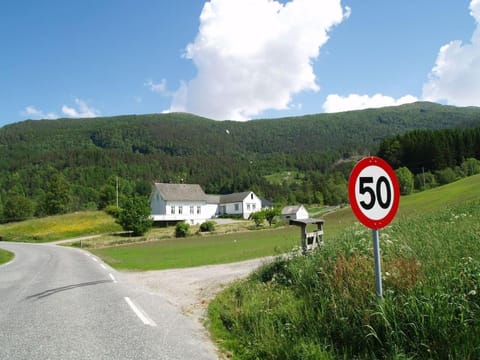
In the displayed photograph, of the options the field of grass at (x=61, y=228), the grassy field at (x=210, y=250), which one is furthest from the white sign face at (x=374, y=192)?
the field of grass at (x=61, y=228)

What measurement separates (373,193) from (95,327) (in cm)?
578

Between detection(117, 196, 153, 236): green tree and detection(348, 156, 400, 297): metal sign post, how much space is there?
193 ft

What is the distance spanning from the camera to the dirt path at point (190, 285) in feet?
32.4

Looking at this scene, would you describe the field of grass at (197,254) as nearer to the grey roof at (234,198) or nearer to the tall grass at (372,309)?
the tall grass at (372,309)

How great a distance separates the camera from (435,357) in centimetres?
444

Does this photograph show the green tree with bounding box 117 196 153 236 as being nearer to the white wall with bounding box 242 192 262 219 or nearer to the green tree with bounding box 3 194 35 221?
the white wall with bounding box 242 192 262 219

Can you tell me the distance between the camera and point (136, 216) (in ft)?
201

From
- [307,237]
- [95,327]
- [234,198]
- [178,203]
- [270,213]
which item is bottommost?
[95,327]

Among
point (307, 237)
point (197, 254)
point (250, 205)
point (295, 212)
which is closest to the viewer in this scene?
point (307, 237)

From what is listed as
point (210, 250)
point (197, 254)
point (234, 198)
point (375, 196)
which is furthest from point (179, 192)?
point (375, 196)

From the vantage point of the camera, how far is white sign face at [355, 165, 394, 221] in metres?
5.29

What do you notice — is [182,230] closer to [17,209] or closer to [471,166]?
[471,166]

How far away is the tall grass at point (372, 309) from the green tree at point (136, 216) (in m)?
55.3

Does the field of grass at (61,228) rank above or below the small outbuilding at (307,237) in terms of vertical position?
below
